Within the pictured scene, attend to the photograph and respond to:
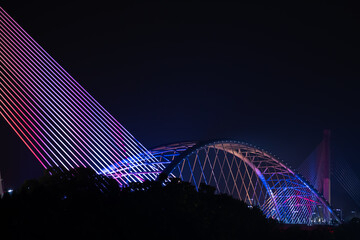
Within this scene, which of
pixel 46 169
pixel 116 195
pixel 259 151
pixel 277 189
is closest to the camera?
pixel 116 195

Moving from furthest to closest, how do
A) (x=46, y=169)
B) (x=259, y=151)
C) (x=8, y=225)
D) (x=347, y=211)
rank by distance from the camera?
1. (x=347, y=211)
2. (x=259, y=151)
3. (x=46, y=169)
4. (x=8, y=225)

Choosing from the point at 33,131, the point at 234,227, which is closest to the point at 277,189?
the point at 234,227

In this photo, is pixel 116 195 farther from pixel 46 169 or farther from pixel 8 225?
pixel 8 225

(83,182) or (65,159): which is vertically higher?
(65,159)

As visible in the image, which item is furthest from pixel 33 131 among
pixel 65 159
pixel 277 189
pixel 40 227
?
pixel 277 189

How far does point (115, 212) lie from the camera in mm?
15008

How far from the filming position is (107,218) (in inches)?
563

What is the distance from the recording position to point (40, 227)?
1191cm

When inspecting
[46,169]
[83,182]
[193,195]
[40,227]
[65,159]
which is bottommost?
[40,227]

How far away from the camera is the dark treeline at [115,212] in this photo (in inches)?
481

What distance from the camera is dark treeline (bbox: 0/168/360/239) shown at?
40.1 feet

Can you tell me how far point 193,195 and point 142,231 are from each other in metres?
6.46

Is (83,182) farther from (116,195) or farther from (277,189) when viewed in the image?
(277,189)

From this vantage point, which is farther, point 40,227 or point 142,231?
point 142,231
